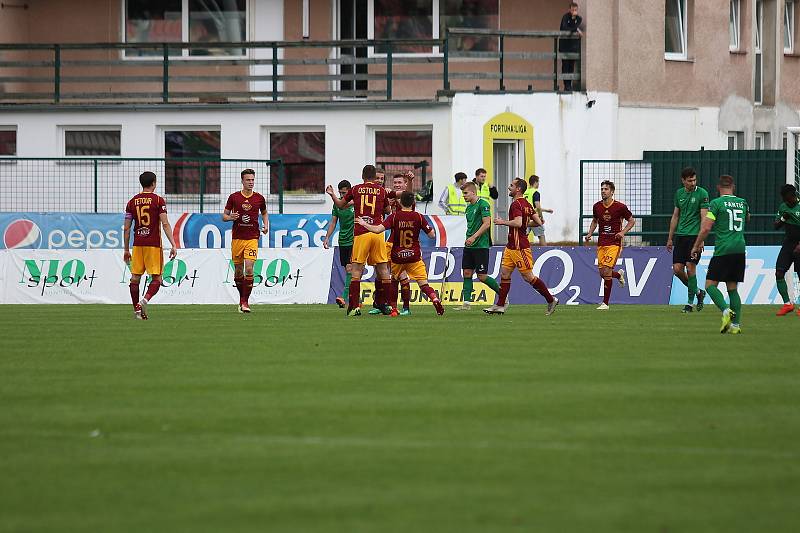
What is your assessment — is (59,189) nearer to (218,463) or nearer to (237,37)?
(237,37)

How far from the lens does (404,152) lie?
33312 mm

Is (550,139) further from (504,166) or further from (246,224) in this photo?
(246,224)

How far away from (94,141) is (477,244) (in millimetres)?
14356

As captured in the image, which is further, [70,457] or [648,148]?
[648,148]

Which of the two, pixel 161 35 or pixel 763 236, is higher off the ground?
pixel 161 35

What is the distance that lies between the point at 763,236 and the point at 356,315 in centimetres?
1314

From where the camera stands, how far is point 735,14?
37.5 metres

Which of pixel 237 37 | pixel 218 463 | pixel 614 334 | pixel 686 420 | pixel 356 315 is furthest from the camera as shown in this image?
pixel 237 37

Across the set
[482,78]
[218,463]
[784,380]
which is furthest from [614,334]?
[482,78]

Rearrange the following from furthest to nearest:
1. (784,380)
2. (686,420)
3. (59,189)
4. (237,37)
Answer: (237,37)
(59,189)
(784,380)
(686,420)

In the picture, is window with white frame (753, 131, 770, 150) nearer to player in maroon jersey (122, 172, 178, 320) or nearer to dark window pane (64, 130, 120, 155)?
dark window pane (64, 130, 120, 155)

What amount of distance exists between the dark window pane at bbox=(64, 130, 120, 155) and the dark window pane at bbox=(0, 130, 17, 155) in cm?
130

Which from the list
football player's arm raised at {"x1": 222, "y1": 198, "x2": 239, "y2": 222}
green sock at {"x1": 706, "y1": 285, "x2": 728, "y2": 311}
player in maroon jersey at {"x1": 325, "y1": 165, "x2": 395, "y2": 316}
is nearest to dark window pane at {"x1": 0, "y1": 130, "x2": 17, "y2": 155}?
football player's arm raised at {"x1": 222, "y1": 198, "x2": 239, "y2": 222}

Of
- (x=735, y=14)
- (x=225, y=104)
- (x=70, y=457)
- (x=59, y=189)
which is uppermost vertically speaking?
(x=735, y=14)
